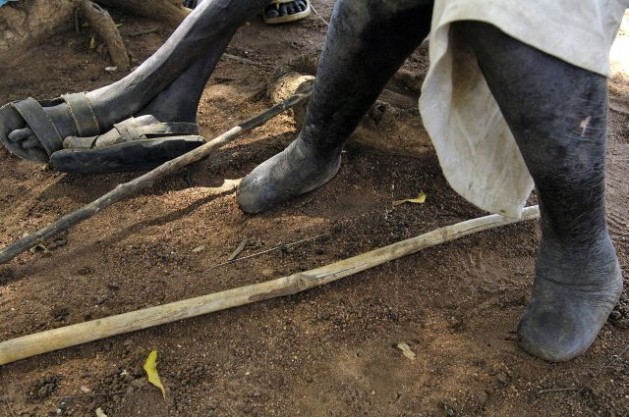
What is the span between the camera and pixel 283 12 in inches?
144

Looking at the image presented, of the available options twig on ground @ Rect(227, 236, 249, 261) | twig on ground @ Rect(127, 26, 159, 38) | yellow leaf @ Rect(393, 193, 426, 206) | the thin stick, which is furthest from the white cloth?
twig on ground @ Rect(127, 26, 159, 38)

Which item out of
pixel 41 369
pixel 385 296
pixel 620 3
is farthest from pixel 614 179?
pixel 41 369

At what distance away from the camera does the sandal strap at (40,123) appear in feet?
7.25

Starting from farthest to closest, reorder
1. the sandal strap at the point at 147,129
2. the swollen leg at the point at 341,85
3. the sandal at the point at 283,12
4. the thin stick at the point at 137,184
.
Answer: the sandal at the point at 283,12 < the sandal strap at the point at 147,129 < the thin stick at the point at 137,184 < the swollen leg at the point at 341,85

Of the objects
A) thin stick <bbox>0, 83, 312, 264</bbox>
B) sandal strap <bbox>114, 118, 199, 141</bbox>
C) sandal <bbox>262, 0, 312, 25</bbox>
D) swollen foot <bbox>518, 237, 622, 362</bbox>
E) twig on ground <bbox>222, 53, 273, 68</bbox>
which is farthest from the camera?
sandal <bbox>262, 0, 312, 25</bbox>

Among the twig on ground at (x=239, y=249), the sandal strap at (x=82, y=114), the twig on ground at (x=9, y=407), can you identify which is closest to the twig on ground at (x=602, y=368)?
the twig on ground at (x=239, y=249)

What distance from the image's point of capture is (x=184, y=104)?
2.46m

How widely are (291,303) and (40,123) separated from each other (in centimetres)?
123

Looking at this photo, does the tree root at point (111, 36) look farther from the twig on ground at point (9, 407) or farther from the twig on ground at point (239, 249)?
the twig on ground at point (9, 407)

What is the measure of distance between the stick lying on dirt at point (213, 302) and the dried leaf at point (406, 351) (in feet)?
A: 0.95

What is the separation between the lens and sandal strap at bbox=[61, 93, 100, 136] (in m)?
2.32

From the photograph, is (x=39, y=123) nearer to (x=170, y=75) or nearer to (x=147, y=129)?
(x=147, y=129)

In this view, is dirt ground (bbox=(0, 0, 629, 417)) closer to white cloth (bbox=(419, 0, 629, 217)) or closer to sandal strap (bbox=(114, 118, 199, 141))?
sandal strap (bbox=(114, 118, 199, 141))

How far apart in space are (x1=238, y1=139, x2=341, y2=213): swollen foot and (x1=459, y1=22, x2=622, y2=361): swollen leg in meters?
0.88
